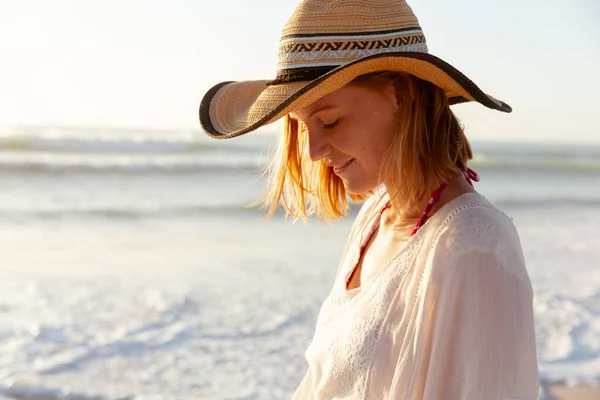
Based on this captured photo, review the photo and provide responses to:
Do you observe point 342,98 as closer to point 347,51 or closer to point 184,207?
point 347,51

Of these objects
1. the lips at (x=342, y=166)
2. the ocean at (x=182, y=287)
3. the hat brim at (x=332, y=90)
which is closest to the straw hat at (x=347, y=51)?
the hat brim at (x=332, y=90)

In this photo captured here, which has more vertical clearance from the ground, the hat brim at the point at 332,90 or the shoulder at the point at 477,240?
the hat brim at the point at 332,90

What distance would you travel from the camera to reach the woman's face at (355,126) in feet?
5.59

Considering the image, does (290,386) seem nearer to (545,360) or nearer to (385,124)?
(545,360)

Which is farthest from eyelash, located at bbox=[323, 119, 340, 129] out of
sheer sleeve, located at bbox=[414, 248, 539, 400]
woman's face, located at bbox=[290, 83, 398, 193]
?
sheer sleeve, located at bbox=[414, 248, 539, 400]

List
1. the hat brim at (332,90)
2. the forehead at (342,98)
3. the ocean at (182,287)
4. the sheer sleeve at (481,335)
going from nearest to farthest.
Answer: the sheer sleeve at (481,335) → the hat brim at (332,90) → the forehead at (342,98) → the ocean at (182,287)

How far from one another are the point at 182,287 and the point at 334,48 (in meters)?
4.36

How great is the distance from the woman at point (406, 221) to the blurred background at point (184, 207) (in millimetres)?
496

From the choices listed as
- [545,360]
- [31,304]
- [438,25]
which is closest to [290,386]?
[545,360]

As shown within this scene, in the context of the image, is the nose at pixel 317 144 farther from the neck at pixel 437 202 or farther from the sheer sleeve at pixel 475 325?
the sheer sleeve at pixel 475 325

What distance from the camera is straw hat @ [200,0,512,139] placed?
160cm

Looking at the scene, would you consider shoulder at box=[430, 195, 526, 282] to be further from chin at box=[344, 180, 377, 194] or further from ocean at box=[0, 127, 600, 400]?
ocean at box=[0, 127, 600, 400]

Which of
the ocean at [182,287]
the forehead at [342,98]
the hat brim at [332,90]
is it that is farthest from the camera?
the ocean at [182,287]

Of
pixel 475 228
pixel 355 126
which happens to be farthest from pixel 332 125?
pixel 475 228
